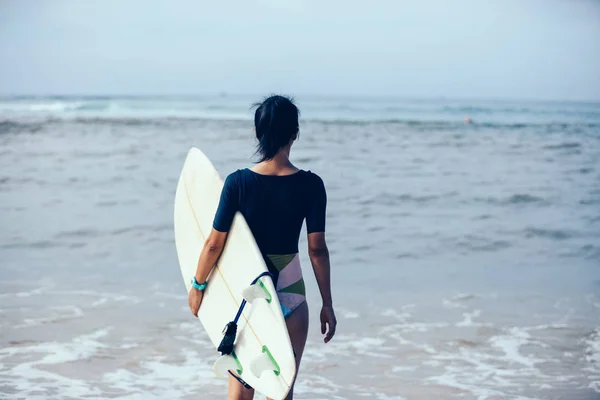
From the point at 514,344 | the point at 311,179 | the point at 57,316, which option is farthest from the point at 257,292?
the point at 57,316

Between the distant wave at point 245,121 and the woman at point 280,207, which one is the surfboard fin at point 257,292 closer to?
the woman at point 280,207

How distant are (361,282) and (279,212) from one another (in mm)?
3715

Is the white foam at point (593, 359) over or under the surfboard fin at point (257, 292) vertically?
under

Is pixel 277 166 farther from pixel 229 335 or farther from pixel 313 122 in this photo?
pixel 313 122

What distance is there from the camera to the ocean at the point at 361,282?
12.9ft

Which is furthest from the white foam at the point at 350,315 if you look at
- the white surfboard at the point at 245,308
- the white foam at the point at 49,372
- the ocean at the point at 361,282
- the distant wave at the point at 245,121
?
the distant wave at the point at 245,121

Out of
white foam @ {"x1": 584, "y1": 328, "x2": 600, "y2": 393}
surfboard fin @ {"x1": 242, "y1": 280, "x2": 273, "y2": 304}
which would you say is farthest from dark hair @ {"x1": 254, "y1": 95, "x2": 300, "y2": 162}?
white foam @ {"x1": 584, "y1": 328, "x2": 600, "y2": 393}

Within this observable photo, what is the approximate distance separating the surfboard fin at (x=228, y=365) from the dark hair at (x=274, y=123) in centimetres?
68

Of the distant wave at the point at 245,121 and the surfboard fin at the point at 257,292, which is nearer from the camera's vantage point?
the surfboard fin at the point at 257,292

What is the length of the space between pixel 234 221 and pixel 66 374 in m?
2.07

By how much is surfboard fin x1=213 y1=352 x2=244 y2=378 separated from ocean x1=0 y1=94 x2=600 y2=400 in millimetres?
925

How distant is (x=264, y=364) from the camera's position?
2.33m

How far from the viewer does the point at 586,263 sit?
682cm

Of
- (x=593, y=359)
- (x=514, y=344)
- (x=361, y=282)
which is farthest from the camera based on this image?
(x=361, y=282)
